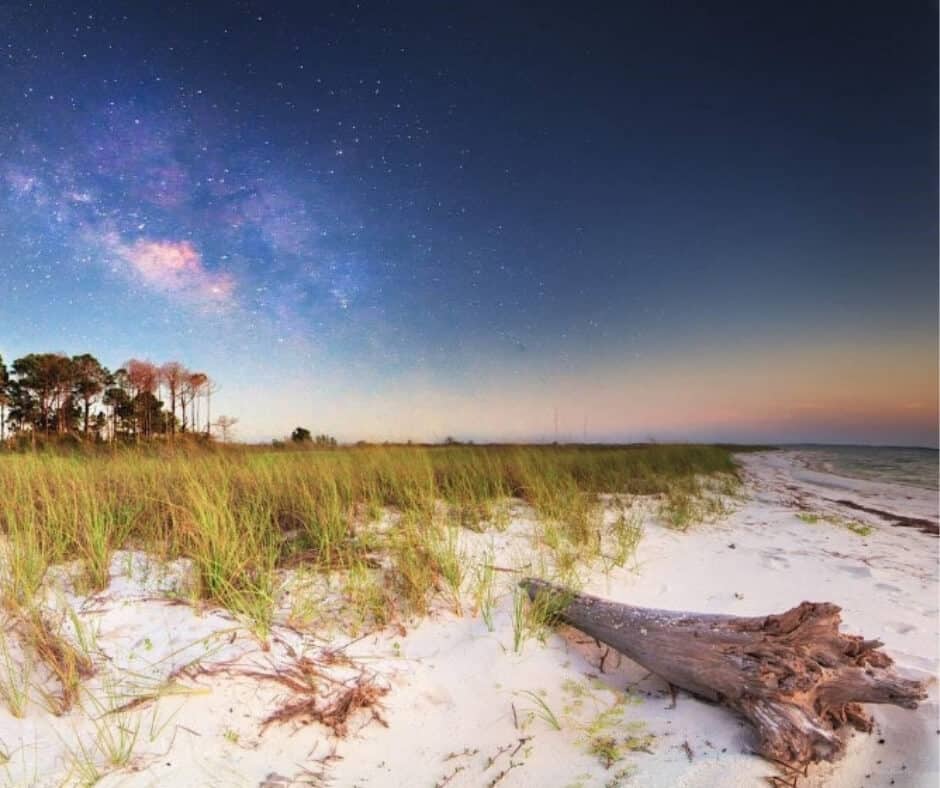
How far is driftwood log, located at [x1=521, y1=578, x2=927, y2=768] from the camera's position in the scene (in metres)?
2.34

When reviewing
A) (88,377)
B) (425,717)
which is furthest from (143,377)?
(425,717)

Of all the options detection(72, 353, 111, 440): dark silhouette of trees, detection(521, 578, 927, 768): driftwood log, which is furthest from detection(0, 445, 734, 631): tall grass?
detection(72, 353, 111, 440): dark silhouette of trees

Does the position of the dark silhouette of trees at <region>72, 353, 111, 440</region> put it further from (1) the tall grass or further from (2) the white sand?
(2) the white sand

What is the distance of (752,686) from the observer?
251 centimetres

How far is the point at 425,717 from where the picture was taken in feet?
8.52

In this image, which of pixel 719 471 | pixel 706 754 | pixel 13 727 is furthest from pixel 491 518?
pixel 719 471

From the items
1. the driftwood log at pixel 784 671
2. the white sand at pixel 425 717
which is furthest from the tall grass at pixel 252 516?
the driftwood log at pixel 784 671

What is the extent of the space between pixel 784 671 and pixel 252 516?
12.2 feet

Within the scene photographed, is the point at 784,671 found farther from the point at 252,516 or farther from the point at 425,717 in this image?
the point at 252,516

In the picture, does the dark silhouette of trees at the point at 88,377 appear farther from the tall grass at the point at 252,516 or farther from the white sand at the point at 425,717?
the white sand at the point at 425,717

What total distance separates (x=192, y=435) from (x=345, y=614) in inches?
240

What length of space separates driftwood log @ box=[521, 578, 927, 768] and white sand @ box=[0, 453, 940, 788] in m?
0.09

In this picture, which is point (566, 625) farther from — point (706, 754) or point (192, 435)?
point (192, 435)

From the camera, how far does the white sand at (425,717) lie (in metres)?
2.19
